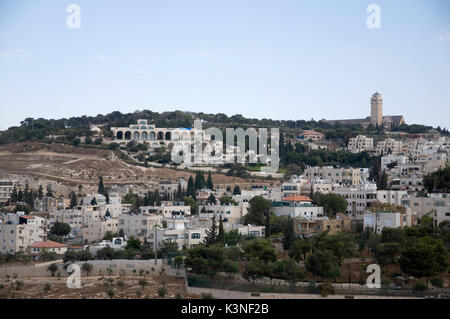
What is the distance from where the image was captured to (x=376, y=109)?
11112 centimetres

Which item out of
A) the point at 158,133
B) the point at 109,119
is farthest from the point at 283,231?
the point at 109,119

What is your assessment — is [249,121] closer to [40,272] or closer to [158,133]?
[158,133]

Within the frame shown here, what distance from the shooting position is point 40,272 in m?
37.5

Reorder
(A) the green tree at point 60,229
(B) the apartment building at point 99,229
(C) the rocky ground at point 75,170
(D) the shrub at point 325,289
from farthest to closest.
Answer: (C) the rocky ground at point 75,170 < (A) the green tree at point 60,229 < (B) the apartment building at point 99,229 < (D) the shrub at point 325,289

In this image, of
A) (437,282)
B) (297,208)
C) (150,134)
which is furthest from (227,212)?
(150,134)

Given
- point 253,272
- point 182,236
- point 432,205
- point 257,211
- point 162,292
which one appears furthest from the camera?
point 257,211

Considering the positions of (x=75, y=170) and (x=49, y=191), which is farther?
Result: (x=75, y=170)

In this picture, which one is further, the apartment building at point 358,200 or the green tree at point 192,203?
the green tree at point 192,203

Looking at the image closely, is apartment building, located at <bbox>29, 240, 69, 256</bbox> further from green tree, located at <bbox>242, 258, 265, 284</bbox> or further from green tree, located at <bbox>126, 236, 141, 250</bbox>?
green tree, located at <bbox>242, 258, 265, 284</bbox>

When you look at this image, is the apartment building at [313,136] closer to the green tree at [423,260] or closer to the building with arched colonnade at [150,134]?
the building with arched colonnade at [150,134]

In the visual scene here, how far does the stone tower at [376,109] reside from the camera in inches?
4365

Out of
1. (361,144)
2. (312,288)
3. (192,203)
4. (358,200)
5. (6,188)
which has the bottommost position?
(312,288)

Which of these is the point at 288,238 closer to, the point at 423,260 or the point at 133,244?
the point at 423,260

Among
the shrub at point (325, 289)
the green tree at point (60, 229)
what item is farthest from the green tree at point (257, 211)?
the shrub at point (325, 289)
